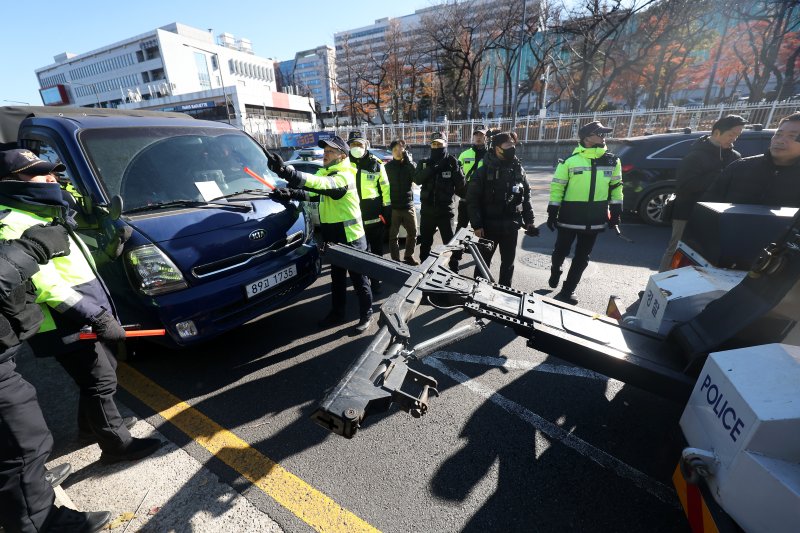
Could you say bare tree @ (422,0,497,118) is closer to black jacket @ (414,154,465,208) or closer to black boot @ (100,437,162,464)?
black jacket @ (414,154,465,208)

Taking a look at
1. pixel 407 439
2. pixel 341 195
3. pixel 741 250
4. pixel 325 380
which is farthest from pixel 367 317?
pixel 741 250

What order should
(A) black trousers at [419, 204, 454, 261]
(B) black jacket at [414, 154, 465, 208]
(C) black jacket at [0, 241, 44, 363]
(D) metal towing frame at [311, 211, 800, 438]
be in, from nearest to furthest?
(D) metal towing frame at [311, 211, 800, 438] < (C) black jacket at [0, 241, 44, 363] < (B) black jacket at [414, 154, 465, 208] < (A) black trousers at [419, 204, 454, 261]

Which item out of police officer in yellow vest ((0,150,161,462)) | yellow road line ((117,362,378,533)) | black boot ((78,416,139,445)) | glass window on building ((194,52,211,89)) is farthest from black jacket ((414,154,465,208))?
glass window on building ((194,52,211,89))

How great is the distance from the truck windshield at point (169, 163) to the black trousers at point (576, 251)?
11.1 ft

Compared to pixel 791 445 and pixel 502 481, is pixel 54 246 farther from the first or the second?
pixel 791 445

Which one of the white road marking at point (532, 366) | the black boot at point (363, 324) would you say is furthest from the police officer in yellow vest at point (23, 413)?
the white road marking at point (532, 366)

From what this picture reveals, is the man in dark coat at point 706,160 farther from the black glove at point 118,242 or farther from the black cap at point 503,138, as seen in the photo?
the black glove at point 118,242

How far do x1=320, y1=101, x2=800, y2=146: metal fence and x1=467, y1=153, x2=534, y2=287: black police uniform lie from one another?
15.0 metres

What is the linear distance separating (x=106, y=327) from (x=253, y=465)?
117 cm

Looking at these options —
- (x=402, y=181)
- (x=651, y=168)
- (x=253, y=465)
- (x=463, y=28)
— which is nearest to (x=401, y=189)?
(x=402, y=181)

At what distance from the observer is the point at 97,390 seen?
204 centimetres

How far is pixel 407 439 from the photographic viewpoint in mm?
2357

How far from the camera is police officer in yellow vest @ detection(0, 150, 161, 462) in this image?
5.54 feet

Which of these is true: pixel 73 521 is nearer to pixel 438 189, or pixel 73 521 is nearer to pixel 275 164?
pixel 275 164
